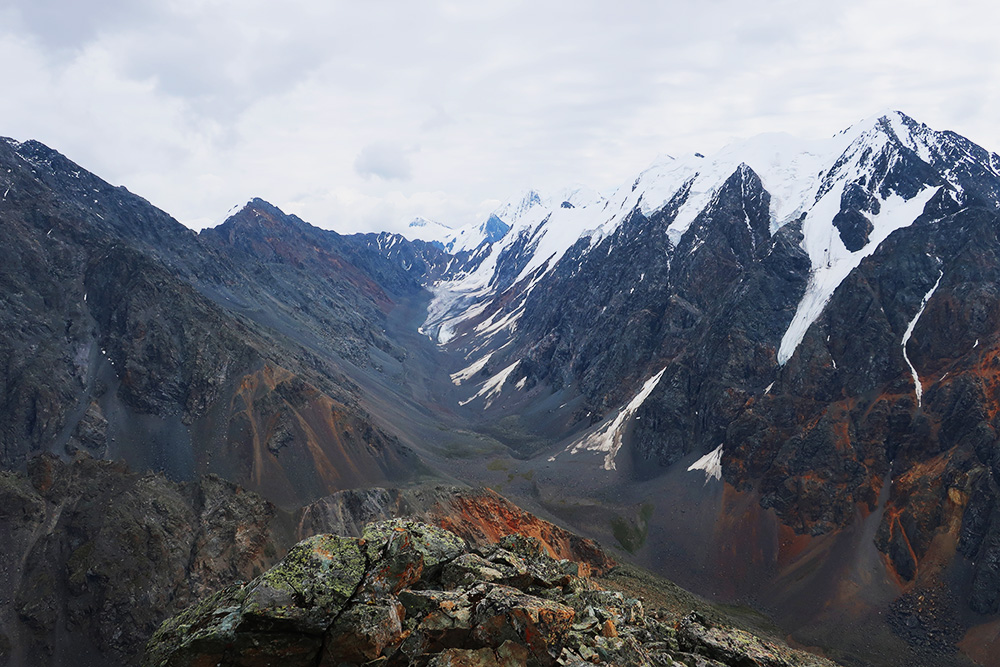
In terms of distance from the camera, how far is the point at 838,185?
386 feet

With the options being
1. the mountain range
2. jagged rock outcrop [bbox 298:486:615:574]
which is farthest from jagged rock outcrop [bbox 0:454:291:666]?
jagged rock outcrop [bbox 298:486:615:574]

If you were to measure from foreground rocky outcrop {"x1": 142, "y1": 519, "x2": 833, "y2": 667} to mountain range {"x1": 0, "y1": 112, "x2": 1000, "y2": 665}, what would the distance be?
4373 centimetres

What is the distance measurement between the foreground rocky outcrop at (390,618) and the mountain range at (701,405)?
43727mm

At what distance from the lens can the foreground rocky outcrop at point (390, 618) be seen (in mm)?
13812

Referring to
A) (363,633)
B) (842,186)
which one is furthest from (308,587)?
(842,186)

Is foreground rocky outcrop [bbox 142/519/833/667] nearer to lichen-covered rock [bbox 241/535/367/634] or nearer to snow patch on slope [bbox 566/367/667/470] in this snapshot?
lichen-covered rock [bbox 241/535/367/634]

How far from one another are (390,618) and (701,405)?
326 ft

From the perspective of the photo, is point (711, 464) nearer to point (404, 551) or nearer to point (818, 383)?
point (818, 383)

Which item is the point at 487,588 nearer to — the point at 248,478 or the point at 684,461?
the point at 248,478

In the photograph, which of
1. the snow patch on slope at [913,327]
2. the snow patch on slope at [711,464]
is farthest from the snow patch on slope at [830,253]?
the snow patch on slope at [711,464]

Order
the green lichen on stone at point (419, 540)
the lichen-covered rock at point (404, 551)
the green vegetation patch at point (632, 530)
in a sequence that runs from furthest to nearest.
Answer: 1. the green vegetation patch at point (632, 530)
2. the green lichen on stone at point (419, 540)
3. the lichen-covered rock at point (404, 551)

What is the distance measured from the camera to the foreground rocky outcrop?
13.8m

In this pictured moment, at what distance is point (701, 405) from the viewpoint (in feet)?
341

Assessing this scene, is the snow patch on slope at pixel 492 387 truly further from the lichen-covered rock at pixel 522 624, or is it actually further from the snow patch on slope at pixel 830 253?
the lichen-covered rock at pixel 522 624
